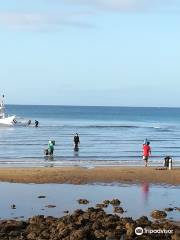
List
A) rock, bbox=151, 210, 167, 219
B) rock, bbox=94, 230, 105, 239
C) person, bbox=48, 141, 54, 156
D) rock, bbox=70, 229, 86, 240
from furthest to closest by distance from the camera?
person, bbox=48, 141, 54, 156
rock, bbox=151, 210, 167, 219
rock, bbox=94, 230, 105, 239
rock, bbox=70, 229, 86, 240

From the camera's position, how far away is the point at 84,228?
630 inches

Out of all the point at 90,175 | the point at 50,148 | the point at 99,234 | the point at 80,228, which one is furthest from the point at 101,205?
the point at 50,148

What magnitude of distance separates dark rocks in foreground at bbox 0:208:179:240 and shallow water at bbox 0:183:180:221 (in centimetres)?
173

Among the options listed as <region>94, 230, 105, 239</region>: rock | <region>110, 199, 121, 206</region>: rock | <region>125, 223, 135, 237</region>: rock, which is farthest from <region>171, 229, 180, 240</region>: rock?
<region>110, 199, 121, 206</region>: rock

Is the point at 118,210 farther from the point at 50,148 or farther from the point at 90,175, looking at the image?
the point at 50,148

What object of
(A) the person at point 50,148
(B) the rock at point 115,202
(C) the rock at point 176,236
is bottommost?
(C) the rock at point 176,236

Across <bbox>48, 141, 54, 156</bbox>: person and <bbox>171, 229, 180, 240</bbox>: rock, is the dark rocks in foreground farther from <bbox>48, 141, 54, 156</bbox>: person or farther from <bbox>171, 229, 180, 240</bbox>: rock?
<bbox>48, 141, 54, 156</bbox>: person

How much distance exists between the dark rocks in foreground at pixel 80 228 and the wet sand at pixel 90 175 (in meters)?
9.45

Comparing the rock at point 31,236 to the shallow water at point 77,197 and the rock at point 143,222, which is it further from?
the shallow water at point 77,197

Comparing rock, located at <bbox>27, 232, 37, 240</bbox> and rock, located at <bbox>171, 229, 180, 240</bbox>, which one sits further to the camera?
rock, located at <bbox>27, 232, 37, 240</bbox>

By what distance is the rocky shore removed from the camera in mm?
Answer: 15523

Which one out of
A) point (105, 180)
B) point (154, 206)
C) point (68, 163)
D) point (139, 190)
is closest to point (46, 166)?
point (68, 163)

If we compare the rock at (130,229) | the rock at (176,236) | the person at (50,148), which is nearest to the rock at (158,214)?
the rock at (130,229)

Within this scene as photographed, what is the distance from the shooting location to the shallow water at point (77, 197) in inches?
786
